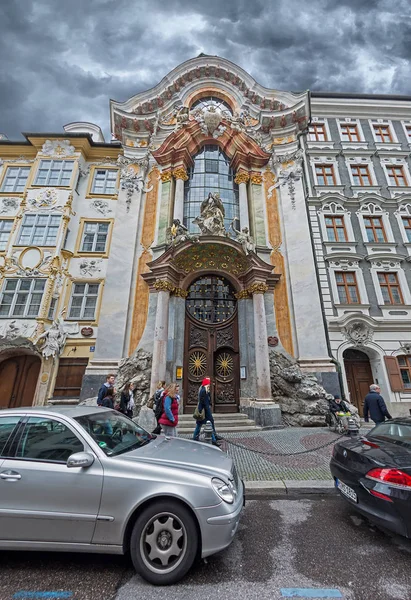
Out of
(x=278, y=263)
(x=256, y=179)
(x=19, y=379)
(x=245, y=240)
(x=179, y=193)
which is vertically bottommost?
(x=19, y=379)

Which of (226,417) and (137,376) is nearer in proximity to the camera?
(226,417)

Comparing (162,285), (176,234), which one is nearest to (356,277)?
(176,234)

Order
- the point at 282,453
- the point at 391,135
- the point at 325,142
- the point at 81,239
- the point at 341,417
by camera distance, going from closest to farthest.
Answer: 1. the point at 282,453
2. the point at 341,417
3. the point at 81,239
4. the point at 325,142
5. the point at 391,135

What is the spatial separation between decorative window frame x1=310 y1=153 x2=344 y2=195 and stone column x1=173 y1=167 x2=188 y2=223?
827 cm

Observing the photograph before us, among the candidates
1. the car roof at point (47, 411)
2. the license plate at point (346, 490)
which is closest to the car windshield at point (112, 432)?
the car roof at point (47, 411)

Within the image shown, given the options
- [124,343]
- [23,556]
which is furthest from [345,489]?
[124,343]

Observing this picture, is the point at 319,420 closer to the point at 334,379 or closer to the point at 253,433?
the point at 334,379

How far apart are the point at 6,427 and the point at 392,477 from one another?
184 inches

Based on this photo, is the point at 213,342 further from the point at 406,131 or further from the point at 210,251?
the point at 406,131

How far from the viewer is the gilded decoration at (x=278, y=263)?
526 inches

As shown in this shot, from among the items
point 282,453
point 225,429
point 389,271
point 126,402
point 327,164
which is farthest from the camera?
point 327,164

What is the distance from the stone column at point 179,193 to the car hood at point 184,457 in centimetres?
1304

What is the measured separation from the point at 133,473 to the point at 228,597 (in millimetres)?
1357

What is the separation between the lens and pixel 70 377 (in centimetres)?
1276
